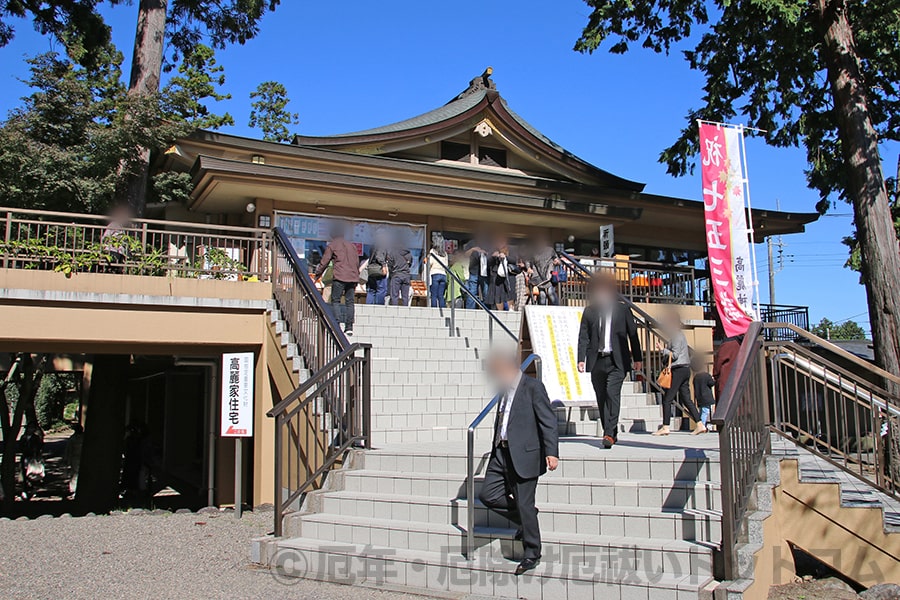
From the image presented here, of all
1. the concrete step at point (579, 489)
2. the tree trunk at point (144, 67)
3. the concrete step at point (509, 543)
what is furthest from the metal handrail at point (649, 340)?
the tree trunk at point (144, 67)

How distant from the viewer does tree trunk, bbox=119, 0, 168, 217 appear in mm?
15141

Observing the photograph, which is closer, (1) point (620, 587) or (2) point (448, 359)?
(1) point (620, 587)

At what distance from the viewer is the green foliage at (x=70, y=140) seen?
538 inches

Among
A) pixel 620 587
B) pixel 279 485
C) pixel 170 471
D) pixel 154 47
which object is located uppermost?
pixel 154 47

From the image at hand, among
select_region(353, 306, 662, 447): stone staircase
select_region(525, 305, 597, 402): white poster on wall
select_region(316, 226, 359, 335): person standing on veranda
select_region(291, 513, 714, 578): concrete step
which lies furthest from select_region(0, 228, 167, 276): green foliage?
select_region(291, 513, 714, 578): concrete step

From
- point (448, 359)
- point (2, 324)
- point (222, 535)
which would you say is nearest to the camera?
point (222, 535)

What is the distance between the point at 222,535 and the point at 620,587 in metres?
5.05

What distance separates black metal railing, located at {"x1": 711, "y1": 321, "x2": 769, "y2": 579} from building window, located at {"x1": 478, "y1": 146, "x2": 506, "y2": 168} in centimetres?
1344

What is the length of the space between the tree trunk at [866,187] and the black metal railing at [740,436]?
6.25m

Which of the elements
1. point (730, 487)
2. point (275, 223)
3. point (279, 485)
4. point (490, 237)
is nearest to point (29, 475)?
point (275, 223)

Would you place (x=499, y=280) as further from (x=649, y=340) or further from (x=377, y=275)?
(x=649, y=340)

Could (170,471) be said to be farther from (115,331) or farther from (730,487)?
(730,487)

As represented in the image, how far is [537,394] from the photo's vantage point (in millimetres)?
5598

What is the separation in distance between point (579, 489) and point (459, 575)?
1239mm
